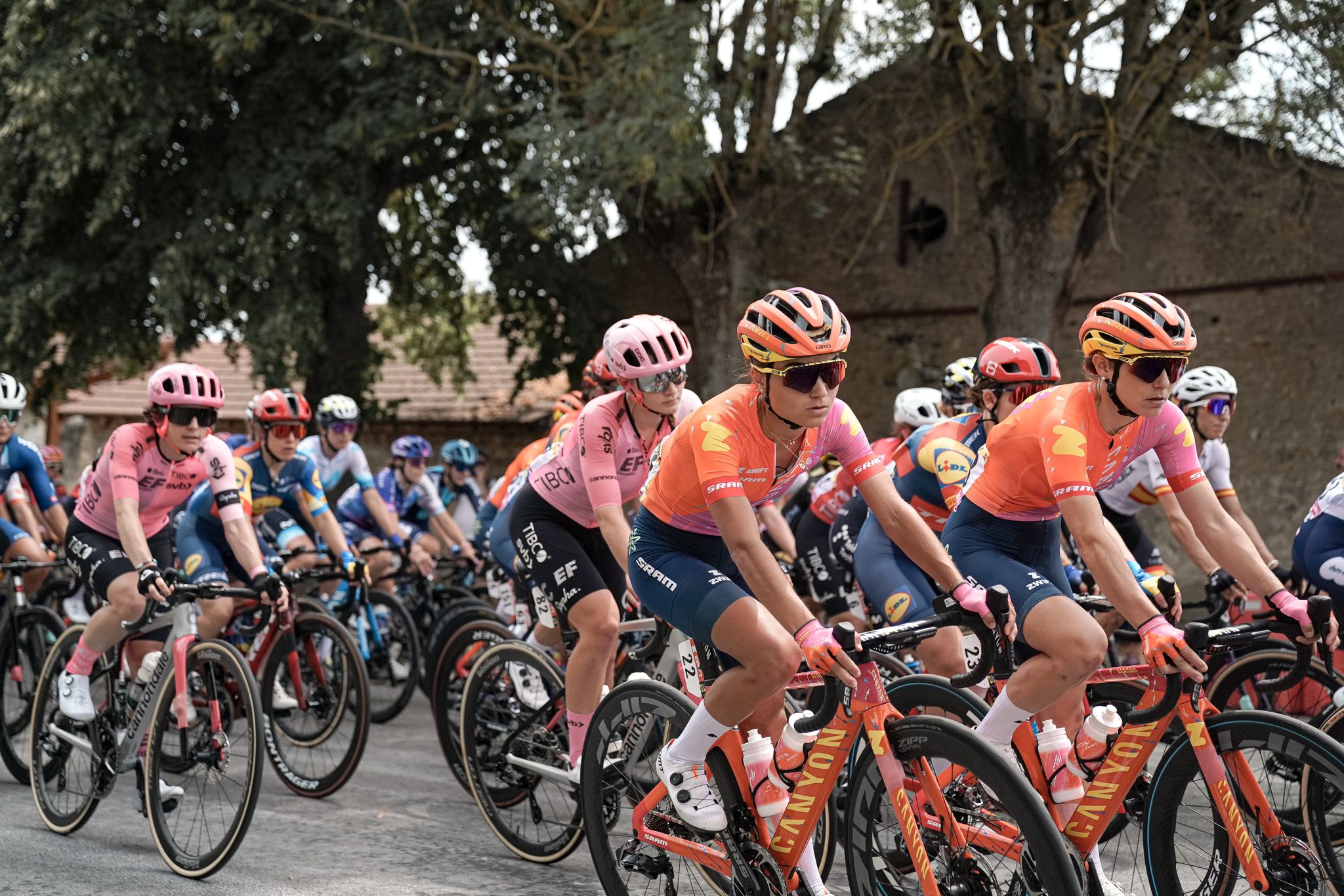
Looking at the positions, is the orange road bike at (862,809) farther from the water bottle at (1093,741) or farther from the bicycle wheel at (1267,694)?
the bicycle wheel at (1267,694)

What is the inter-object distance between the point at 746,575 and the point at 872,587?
90.6 inches

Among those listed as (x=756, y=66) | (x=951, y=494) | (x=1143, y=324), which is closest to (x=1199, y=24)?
(x=756, y=66)

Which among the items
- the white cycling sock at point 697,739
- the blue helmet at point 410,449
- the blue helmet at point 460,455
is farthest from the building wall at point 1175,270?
the white cycling sock at point 697,739

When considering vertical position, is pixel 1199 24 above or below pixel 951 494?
above

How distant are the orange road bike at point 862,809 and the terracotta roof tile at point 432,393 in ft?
50.8

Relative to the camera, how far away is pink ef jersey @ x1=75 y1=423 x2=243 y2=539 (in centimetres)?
668

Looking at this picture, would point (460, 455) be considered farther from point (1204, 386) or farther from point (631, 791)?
point (631, 791)

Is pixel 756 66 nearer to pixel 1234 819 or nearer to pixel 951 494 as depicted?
pixel 951 494

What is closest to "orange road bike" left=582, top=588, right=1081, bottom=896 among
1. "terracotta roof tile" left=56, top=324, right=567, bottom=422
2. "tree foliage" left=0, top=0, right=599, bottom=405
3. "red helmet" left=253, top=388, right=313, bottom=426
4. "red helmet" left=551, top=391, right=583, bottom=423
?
"red helmet" left=551, top=391, right=583, bottom=423

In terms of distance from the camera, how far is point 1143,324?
4.52m

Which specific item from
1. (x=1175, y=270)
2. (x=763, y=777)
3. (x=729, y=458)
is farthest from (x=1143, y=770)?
(x=1175, y=270)

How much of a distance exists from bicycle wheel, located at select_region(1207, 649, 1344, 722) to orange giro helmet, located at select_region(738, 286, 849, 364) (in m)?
2.63

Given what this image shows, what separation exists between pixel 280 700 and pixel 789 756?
152 inches

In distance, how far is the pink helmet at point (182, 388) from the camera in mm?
6582
